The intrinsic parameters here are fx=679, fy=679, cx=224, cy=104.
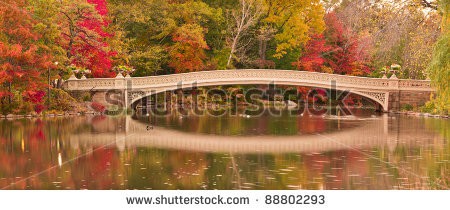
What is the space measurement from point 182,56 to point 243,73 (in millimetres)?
6909

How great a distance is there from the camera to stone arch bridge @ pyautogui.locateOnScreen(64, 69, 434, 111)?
3419 cm

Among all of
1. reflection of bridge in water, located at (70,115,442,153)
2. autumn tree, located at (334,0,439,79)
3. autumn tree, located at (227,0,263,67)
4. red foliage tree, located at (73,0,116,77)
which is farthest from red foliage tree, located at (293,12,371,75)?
reflection of bridge in water, located at (70,115,442,153)

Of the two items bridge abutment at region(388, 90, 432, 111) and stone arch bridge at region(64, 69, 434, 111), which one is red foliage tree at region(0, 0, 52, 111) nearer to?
stone arch bridge at region(64, 69, 434, 111)

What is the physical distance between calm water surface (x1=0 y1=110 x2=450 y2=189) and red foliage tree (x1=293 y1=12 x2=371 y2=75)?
71.1ft

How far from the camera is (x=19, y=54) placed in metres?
26.7

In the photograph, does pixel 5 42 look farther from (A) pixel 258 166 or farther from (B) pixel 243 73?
(A) pixel 258 166

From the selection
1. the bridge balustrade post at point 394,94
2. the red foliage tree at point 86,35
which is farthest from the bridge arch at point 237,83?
the red foliage tree at point 86,35

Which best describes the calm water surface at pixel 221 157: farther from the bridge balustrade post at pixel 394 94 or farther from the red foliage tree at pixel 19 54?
the bridge balustrade post at pixel 394 94

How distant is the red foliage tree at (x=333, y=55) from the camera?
4522cm

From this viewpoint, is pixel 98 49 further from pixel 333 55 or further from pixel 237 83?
pixel 333 55

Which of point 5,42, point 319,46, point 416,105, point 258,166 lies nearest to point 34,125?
point 5,42

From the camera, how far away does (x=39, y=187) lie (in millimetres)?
10695

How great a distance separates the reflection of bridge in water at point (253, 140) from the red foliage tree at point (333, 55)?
22.7 metres

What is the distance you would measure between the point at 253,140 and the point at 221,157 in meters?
4.34
